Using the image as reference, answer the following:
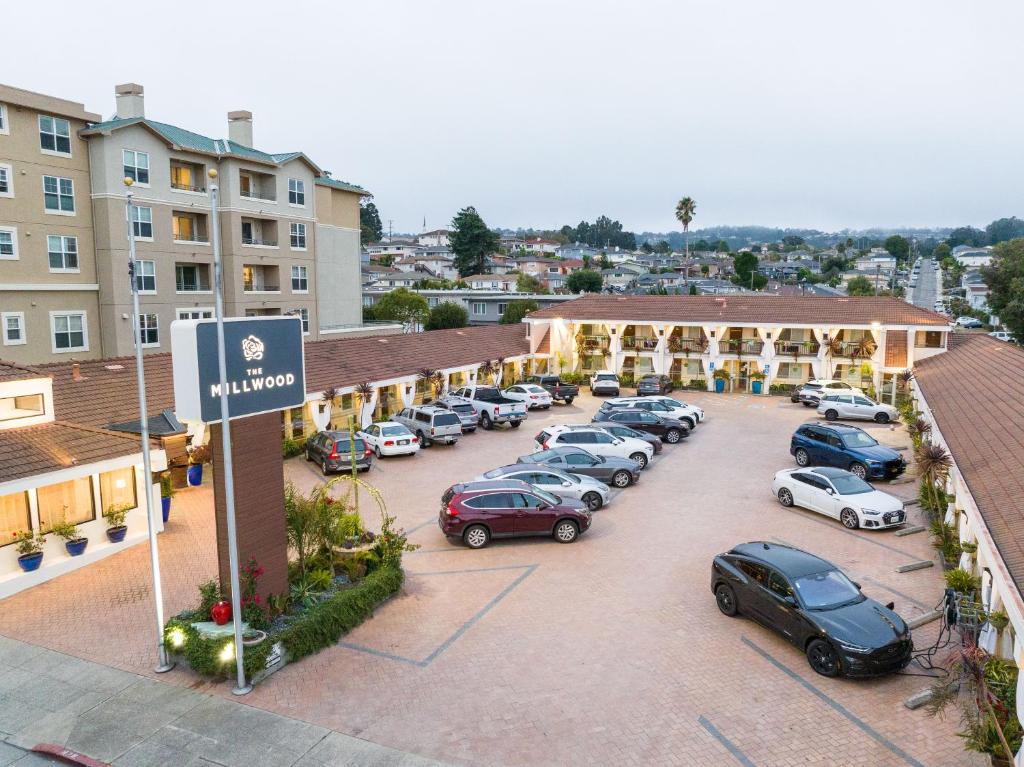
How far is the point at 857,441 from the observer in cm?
2548

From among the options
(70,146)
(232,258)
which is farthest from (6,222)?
(232,258)

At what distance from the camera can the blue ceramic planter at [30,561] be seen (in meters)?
15.5

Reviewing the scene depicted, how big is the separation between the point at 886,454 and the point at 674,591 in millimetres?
13340

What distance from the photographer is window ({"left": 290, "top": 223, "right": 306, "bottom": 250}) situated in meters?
43.8

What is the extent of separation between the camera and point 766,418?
36.0 m

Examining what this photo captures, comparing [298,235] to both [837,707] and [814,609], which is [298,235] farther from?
[837,707]

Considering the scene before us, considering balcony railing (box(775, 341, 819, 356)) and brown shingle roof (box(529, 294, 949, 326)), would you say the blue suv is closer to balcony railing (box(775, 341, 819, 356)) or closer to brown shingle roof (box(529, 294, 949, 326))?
brown shingle roof (box(529, 294, 949, 326))

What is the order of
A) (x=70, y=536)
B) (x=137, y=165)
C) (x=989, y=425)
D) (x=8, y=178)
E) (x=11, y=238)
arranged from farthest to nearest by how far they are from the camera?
(x=137, y=165) → (x=11, y=238) → (x=8, y=178) → (x=989, y=425) → (x=70, y=536)

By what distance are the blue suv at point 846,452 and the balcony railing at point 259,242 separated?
31.5 m

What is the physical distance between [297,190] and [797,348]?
32041mm

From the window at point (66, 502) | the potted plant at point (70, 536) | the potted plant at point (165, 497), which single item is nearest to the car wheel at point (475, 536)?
the potted plant at point (165, 497)

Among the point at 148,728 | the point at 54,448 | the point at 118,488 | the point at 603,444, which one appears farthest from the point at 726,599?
the point at 54,448

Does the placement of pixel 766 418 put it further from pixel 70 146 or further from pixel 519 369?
pixel 70 146

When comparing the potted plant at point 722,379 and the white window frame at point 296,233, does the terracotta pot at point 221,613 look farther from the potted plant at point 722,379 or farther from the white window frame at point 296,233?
the potted plant at point 722,379
